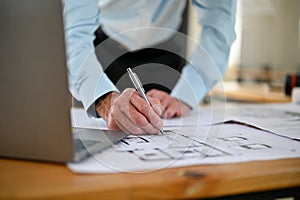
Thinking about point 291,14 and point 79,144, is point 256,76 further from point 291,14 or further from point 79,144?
point 79,144

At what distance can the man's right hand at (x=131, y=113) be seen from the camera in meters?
0.61

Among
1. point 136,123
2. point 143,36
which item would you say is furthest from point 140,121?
point 143,36

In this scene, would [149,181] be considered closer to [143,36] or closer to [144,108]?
[144,108]

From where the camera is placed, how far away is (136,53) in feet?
2.83

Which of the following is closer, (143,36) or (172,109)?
(172,109)

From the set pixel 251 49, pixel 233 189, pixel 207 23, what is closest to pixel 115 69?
pixel 233 189

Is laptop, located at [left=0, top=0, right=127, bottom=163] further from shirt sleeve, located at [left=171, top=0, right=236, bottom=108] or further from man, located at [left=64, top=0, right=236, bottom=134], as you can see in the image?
shirt sleeve, located at [left=171, top=0, right=236, bottom=108]

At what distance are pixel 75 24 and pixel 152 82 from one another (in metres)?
0.26

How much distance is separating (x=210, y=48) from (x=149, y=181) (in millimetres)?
687

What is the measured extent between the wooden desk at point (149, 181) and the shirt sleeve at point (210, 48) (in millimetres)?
435

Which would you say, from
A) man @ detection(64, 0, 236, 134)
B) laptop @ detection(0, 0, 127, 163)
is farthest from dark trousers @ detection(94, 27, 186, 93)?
laptop @ detection(0, 0, 127, 163)

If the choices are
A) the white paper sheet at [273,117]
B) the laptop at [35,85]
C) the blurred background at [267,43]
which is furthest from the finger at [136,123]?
the blurred background at [267,43]

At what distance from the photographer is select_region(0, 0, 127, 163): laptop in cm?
43

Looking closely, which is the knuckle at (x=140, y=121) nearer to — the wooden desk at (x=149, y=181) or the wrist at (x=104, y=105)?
the wrist at (x=104, y=105)
